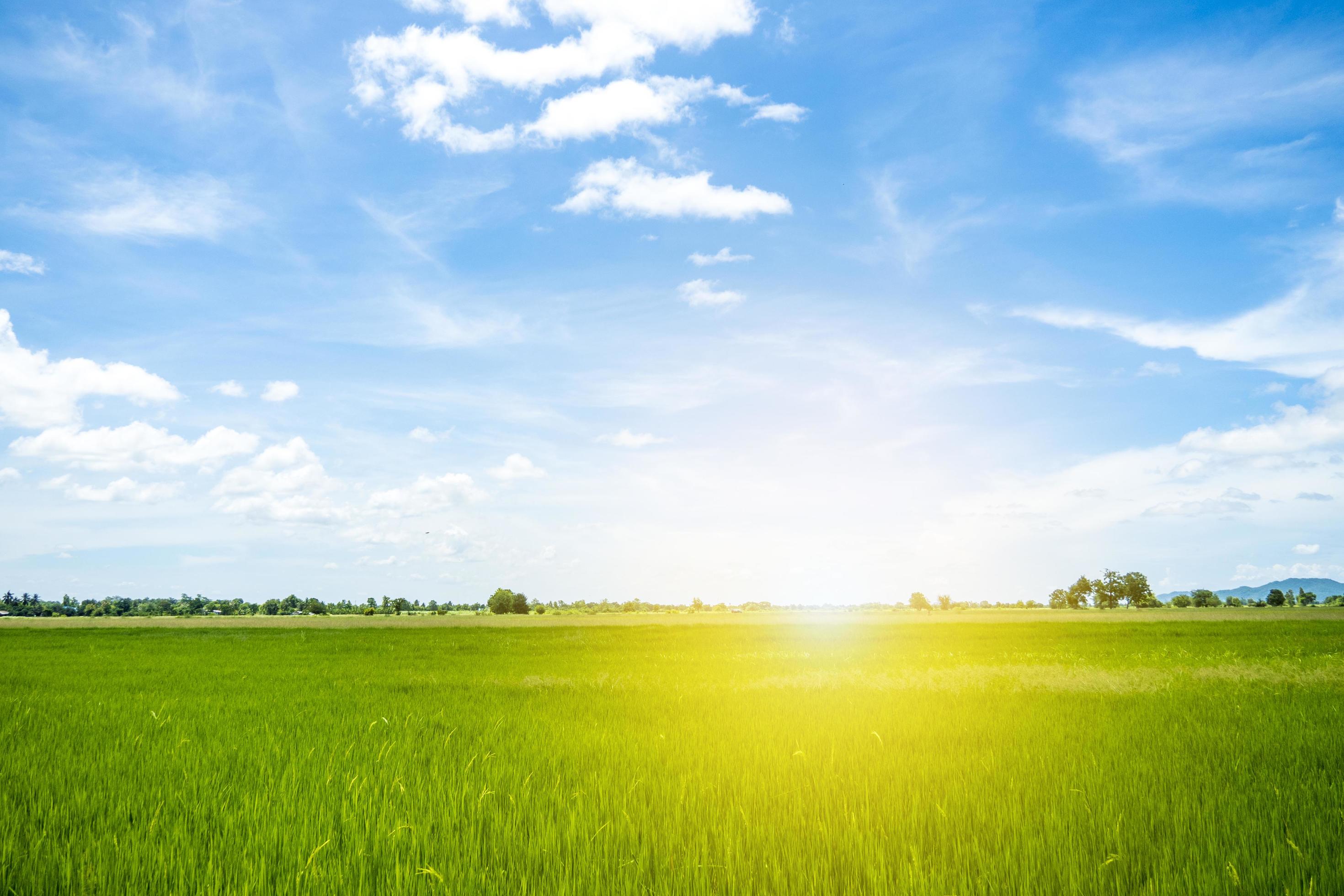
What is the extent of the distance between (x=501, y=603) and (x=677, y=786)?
13493 centimetres

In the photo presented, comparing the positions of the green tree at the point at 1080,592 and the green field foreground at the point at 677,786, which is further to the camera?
the green tree at the point at 1080,592

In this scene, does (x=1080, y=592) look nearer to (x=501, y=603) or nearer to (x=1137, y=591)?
(x=1137, y=591)

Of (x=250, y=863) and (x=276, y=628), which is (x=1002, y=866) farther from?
(x=276, y=628)

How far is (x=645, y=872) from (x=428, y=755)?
444 cm

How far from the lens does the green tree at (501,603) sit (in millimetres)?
133500

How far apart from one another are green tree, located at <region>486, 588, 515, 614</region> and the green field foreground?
394ft

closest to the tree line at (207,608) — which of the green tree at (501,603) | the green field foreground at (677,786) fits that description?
the green tree at (501,603)

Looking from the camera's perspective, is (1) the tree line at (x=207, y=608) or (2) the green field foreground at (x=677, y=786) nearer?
(2) the green field foreground at (x=677, y=786)

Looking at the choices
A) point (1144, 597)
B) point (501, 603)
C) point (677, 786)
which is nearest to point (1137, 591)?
point (1144, 597)

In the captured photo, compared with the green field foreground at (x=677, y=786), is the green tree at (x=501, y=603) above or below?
below

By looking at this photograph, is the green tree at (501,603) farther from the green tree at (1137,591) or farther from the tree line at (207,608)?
the green tree at (1137,591)

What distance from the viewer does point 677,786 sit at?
21.5 feet

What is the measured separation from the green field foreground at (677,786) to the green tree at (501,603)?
12024 centimetres

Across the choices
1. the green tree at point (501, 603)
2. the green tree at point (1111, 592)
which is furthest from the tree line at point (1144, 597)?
the green tree at point (501, 603)
